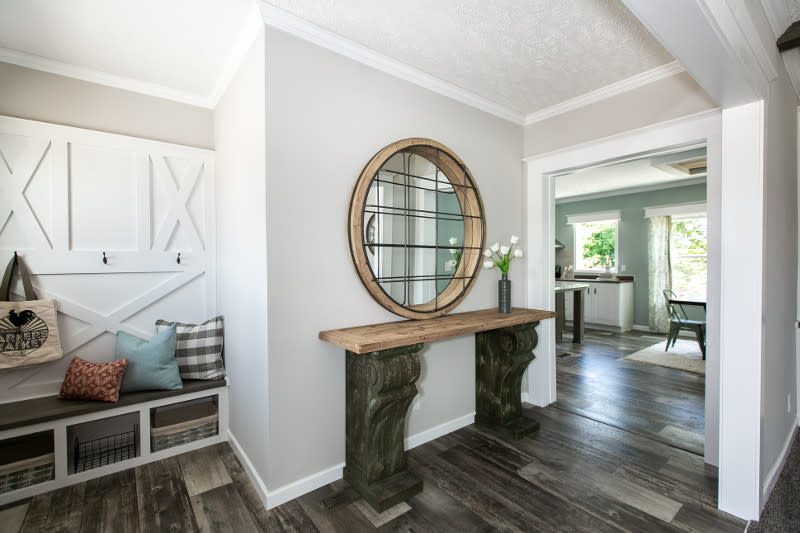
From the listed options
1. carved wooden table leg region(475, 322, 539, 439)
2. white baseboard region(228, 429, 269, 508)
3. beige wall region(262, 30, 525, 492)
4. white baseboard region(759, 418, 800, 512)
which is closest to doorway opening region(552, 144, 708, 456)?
white baseboard region(759, 418, 800, 512)

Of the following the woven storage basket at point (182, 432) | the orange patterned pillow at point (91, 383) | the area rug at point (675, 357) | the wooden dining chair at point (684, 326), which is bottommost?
the area rug at point (675, 357)

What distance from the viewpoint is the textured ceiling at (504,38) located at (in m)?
1.84

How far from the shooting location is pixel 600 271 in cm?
717

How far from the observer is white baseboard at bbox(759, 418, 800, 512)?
1.90 metres

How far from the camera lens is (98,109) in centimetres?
249

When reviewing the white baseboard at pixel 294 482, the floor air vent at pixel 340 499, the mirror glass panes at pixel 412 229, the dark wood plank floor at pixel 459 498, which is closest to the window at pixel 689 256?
the dark wood plank floor at pixel 459 498

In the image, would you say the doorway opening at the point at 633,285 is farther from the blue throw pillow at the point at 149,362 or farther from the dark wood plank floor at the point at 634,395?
the blue throw pillow at the point at 149,362

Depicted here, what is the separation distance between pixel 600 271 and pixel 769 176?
571 cm

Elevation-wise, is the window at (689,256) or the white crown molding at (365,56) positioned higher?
the white crown molding at (365,56)

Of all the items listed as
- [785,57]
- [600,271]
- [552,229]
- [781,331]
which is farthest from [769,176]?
[600,271]

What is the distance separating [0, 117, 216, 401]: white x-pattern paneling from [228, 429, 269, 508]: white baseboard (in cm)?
95

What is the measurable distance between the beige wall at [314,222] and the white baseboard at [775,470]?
1822 mm

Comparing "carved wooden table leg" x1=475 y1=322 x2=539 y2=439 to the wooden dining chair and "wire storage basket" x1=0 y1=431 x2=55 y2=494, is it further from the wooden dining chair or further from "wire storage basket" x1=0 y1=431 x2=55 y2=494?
the wooden dining chair

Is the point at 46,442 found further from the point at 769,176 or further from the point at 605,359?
the point at 605,359
